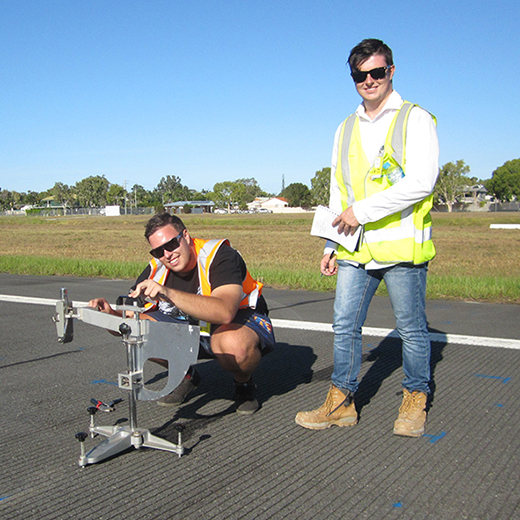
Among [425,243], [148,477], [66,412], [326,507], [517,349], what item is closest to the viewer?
[326,507]

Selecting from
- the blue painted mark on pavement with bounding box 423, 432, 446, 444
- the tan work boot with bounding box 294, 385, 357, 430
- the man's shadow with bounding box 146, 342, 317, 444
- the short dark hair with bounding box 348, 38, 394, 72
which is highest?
the short dark hair with bounding box 348, 38, 394, 72

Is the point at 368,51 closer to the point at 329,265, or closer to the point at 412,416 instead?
the point at 329,265

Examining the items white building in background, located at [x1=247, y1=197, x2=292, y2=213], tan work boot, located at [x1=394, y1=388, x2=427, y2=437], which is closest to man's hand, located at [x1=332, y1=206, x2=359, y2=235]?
tan work boot, located at [x1=394, y1=388, x2=427, y2=437]

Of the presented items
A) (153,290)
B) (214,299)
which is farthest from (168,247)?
(153,290)

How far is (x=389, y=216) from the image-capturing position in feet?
10.3

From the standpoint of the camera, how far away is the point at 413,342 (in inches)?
127

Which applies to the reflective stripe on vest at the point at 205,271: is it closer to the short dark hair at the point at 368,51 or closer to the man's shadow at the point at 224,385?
the man's shadow at the point at 224,385

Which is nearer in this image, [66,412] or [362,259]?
[362,259]

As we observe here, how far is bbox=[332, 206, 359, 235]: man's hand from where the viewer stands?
10.2 feet

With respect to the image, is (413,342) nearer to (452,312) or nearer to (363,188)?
(363,188)

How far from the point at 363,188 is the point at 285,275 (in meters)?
7.38

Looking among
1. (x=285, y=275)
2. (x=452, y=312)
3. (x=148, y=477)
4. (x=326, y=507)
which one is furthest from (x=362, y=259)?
(x=285, y=275)

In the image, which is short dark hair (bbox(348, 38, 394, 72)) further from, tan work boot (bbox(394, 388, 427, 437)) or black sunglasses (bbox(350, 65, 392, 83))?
tan work boot (bbox(394, 388, 427, 437))

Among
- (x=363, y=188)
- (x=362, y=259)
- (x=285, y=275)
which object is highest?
(x=363, y=188)
